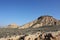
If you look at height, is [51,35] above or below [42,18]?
below

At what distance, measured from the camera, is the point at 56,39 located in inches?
1115

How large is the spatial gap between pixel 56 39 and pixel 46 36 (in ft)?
6.95

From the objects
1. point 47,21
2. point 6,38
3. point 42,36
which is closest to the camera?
point 42,36

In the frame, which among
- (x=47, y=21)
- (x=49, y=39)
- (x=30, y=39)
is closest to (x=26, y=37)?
(x=30, y=39)

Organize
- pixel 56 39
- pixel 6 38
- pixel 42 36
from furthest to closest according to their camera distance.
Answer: pixel 6 38, pixel 42 36, pixel 56 39

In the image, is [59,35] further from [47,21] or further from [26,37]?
[47,21]

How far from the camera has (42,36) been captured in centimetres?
3016

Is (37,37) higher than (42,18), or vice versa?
(42,18)

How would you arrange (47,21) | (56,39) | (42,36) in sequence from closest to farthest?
(56,39) → (42,36) → (47,21)

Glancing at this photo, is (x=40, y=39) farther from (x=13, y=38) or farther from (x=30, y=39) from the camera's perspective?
(x=13, y=38)

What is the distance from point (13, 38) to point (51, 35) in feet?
29.0

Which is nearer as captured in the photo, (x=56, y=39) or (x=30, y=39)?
(x=56, y=39)

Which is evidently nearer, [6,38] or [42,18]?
[6,38]

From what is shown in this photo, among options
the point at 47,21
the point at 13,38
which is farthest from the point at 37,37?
the point at 47,21
